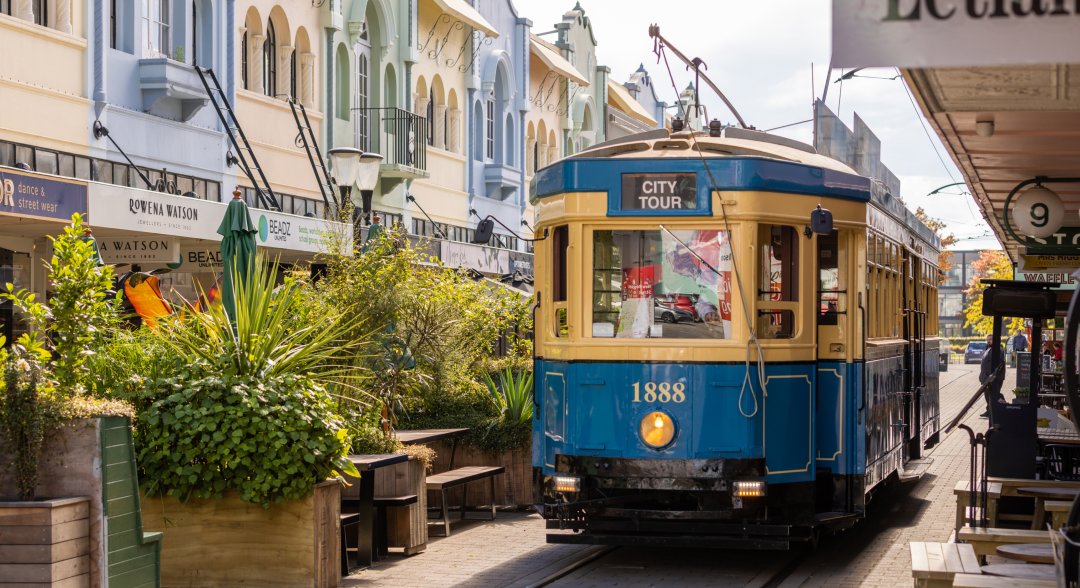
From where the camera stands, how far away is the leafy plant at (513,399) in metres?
14.9

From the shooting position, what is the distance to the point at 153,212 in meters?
18.4

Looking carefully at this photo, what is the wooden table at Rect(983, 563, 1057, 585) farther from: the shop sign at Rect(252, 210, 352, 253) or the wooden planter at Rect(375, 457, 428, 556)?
the shop sign at Rect(252, 210, 352, 253)

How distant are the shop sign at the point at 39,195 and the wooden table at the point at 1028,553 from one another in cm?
1111

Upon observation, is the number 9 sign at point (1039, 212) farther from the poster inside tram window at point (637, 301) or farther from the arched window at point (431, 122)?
the arched window at point (431, 122)

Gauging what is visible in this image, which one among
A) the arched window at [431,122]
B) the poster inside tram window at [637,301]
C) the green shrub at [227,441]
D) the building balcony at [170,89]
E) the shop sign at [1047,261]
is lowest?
the green shrub at [227,441]

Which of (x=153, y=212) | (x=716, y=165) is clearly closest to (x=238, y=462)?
(x=716, y=165)

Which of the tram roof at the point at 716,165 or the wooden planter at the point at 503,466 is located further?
the wooden planter at the point at 503,466

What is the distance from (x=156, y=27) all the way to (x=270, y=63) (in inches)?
152

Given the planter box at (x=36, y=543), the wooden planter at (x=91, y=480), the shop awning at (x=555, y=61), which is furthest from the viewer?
the shop awning at (x=555, y=61)

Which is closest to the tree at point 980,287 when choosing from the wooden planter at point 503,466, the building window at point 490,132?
the building window at point 490,132

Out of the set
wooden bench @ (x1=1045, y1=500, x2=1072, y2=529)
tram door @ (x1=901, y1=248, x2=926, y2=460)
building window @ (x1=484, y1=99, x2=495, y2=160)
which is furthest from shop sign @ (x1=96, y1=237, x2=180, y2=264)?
building window @ (x1=484, y1=99, x2=495, y2=160)

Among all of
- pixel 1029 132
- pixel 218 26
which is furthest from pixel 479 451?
pixel 218 26

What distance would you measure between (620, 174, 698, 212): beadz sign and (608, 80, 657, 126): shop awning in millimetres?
35447

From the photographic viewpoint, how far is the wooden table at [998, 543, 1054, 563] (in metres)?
7.38
